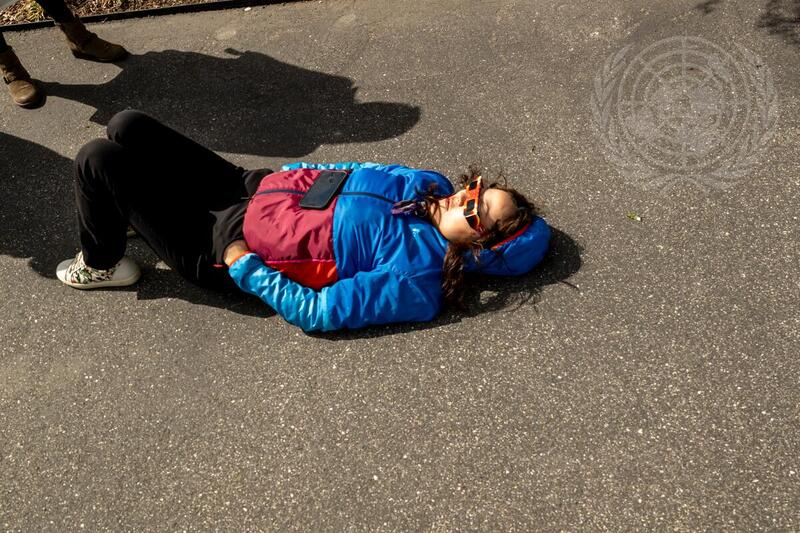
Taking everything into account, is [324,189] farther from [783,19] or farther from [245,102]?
[783,19]

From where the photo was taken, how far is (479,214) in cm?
300

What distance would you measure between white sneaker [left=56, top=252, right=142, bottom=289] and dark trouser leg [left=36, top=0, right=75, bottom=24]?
2.37 metres

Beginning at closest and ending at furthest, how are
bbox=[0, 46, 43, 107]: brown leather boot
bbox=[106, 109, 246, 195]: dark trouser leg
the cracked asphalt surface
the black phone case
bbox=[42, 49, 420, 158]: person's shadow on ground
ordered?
1. the cracked asphalt surface
2. the black phone case
3. bbox=[106, 109, 246, 195]: dark trouser leg
4. bbox=[42, 49, 420, 158]: person's shadow on ground
5. bbox=[0, 46, 43, 107]: brown leather boot

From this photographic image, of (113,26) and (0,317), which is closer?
(0,317)

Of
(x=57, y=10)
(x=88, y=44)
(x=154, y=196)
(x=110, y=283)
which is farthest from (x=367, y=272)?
(x=57, y=10)

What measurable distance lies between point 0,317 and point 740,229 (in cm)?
401

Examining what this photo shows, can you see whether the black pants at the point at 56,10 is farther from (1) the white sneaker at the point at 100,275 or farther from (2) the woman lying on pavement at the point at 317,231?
(1) the white sneaker at the point at 100,275

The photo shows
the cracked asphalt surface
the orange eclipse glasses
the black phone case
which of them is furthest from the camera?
the black phone case

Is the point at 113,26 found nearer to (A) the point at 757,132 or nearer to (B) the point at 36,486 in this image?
(B) the point at 36,486

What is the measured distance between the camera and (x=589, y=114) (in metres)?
4.02

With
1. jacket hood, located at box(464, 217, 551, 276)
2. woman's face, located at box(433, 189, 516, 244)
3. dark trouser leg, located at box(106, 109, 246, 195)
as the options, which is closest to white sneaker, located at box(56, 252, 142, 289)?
dark trouser leg, located at box(106, 109, 246, 195)

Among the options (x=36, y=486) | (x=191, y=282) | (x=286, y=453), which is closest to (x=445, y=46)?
(x=191, y=282)

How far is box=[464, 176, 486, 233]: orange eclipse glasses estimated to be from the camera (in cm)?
298

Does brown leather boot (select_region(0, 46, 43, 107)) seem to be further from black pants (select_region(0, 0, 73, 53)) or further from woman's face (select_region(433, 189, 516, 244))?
woman's face (select_region(433, 189, 516, 244))
